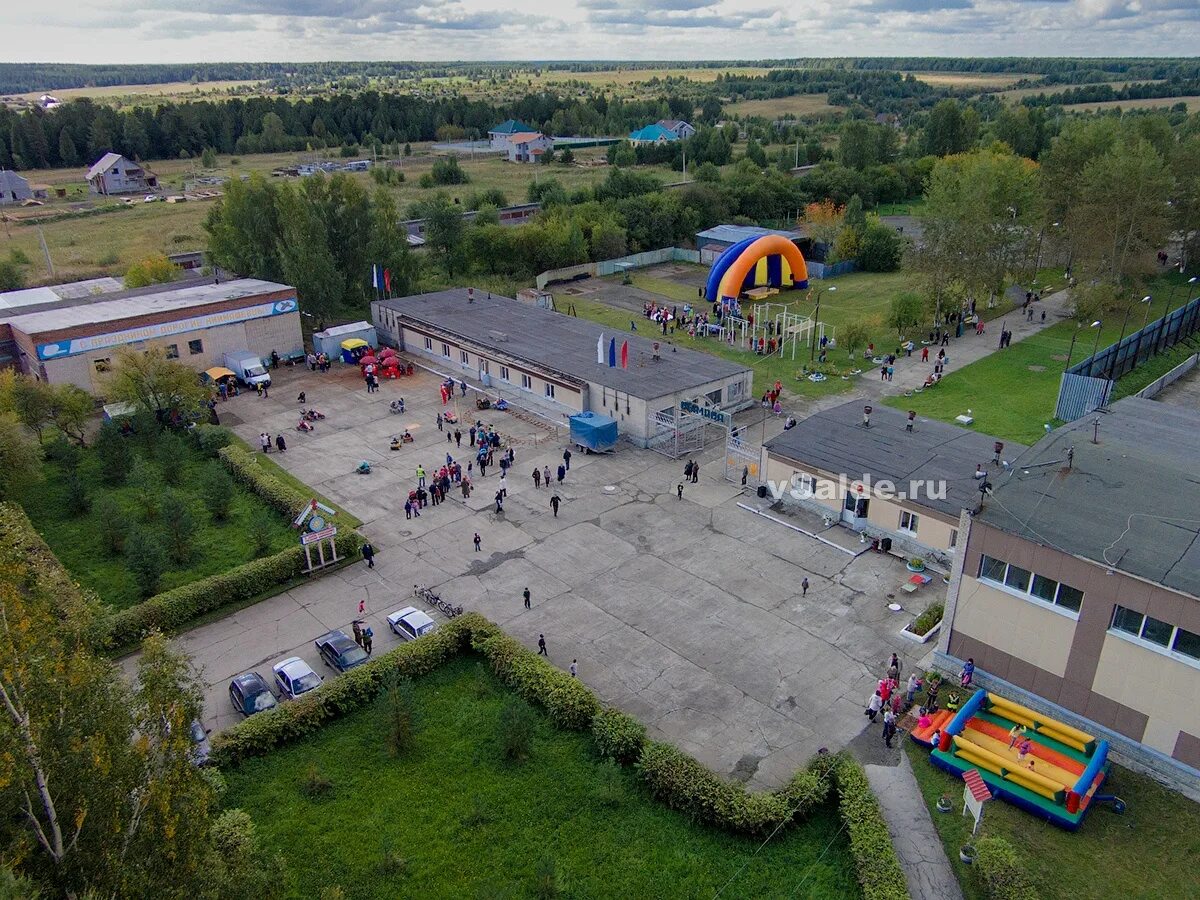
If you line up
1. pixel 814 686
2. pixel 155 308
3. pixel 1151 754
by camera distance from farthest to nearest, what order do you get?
pixel 155 308 < pixel 814 686 < pixel 1151 754

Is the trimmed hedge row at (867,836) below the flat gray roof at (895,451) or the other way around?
below

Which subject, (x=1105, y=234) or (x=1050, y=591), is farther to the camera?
(x=1105, y=234)

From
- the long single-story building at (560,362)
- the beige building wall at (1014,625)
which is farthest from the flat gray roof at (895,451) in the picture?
the long single-story building at (560,362)

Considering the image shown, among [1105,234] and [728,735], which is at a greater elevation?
[1105,234]

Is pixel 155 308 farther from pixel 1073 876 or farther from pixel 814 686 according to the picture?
pixel 1073 876

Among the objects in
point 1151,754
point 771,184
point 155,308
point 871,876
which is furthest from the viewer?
point 771,184

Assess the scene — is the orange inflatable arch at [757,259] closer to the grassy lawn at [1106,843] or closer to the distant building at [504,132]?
the grassy lawn at [1106,843]

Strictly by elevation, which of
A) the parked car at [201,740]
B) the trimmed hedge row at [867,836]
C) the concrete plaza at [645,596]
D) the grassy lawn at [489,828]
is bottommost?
the concrete plaza at [645,596]

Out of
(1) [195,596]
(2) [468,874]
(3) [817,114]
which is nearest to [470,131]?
(3) [817,114]
